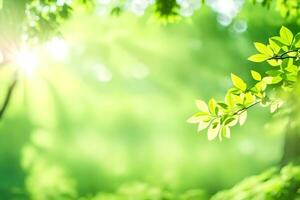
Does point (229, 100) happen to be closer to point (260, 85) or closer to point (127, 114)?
point (260, 85)

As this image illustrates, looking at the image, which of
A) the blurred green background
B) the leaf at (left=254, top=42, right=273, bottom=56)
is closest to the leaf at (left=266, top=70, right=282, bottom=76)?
the leaf at (left=254, top=42, right=273, bottom=56)

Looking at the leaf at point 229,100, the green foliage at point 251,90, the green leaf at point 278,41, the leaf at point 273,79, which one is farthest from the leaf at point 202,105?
the green leaf at point 278,41

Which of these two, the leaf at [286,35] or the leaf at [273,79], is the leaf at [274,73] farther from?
the leaf at [286,35]

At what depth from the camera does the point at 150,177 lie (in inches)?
714

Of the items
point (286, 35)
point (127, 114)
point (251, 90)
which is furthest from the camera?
point (127, 114)

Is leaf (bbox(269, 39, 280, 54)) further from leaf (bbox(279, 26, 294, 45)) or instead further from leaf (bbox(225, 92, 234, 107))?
leaf (bbox(225, 92, 234, 107))

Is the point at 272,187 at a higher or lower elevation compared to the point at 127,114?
lower

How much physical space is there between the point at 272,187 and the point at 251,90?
7.63 ft

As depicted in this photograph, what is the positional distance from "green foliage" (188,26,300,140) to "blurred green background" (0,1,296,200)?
1564 centimetres

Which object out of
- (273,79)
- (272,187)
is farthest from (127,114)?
(273,79)

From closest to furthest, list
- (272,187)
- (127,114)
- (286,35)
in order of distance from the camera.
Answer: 1. (286,35)
2. (272,187)
3. (127,114)

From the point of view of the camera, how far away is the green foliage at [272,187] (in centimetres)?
472

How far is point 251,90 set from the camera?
2.84 m

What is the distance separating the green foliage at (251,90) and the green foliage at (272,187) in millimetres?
2038
